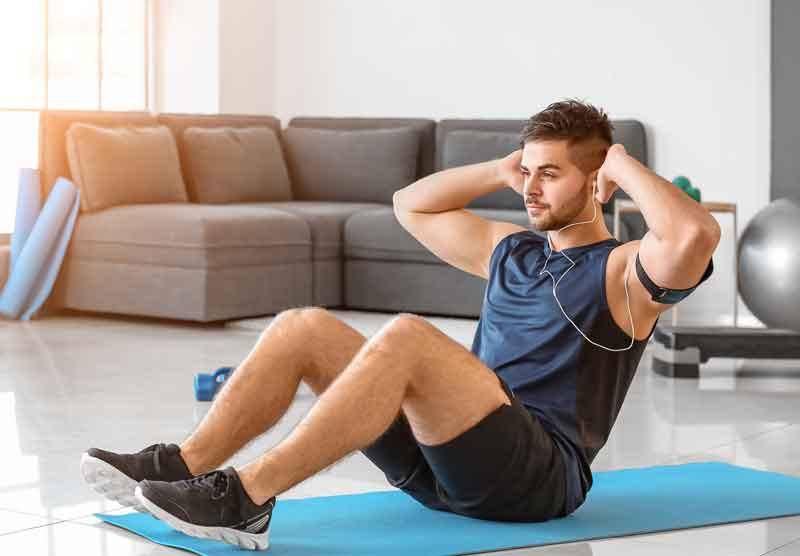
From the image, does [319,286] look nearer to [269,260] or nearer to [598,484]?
[269,260]

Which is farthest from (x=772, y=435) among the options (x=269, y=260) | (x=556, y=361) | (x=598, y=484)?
(x=269, y=260)

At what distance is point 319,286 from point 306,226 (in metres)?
0.31

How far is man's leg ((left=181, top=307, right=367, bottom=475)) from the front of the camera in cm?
260

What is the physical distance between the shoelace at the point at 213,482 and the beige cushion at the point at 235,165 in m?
4.71

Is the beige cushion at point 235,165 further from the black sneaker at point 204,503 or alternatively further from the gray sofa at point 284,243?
the black sneaker at point 204,503

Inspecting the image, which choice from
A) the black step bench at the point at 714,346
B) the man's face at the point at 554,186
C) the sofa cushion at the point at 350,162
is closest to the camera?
the man's face at the point at 554,186

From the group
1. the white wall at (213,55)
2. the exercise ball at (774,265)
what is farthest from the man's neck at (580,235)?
the white wall at (213,55)

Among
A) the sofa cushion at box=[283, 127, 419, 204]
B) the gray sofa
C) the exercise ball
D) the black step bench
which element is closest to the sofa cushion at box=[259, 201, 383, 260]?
the gray sofa

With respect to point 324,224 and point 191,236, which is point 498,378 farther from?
point 324,224

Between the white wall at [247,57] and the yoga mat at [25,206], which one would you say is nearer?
the yoga mat at [25,206]

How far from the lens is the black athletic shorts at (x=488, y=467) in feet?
8.18

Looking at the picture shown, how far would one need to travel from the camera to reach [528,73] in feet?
24.3

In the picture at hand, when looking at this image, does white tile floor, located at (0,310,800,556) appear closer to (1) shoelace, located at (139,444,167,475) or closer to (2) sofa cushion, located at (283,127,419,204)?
(1) shoelace, located at (139,444,167,475)

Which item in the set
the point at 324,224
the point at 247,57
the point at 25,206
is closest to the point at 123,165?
the point at 25,206
